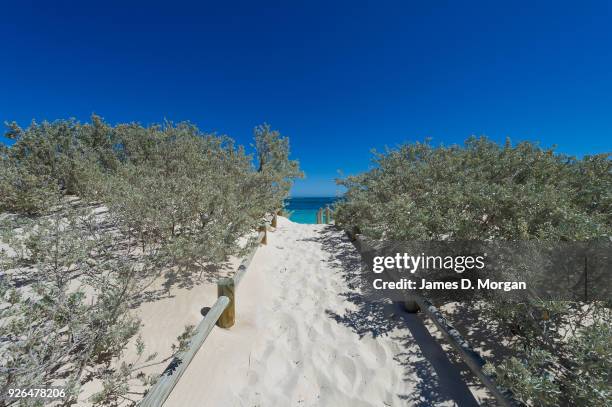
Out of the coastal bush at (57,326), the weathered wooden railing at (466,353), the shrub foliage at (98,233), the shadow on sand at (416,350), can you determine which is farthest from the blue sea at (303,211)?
the coastal bush at (57,326)

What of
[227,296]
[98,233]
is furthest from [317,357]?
[98,233]

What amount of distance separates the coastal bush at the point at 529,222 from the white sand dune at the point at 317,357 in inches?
33.4

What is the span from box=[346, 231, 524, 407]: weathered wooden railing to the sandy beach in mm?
278

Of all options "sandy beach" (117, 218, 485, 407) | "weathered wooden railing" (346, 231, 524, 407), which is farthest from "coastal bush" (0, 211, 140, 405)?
"weathered wooden railing" (346, 231, 524, 407)

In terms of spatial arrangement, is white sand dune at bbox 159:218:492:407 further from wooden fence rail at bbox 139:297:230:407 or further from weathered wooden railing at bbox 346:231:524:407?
wooden fence rail at bbox 139:297:230:407

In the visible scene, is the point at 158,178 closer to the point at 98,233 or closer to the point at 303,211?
the point at 98,233

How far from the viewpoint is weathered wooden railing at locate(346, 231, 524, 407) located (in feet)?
6.70

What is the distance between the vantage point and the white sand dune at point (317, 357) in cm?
262

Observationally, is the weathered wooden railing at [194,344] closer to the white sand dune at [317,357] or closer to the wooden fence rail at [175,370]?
the wooden fence rail at [175,370]

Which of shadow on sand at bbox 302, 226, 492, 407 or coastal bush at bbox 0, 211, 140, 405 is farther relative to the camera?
shadow on sand at bbox 302, 226, 492, 407

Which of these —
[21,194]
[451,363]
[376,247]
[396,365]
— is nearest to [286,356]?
[396,365]

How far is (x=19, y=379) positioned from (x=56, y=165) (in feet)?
33.0

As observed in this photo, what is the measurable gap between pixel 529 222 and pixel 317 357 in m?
3.18

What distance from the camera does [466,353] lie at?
2.57 meters
